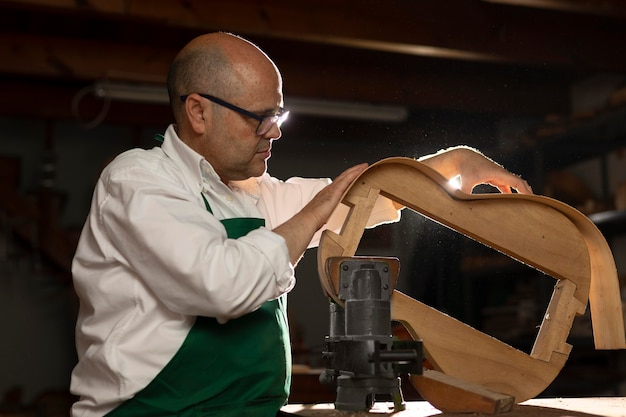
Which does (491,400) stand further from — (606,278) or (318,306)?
(318,306)

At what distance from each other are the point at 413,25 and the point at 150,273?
6.74ft

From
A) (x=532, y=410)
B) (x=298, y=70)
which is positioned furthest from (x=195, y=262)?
(x=298, y=70)

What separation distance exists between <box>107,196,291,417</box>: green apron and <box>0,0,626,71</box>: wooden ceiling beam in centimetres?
139

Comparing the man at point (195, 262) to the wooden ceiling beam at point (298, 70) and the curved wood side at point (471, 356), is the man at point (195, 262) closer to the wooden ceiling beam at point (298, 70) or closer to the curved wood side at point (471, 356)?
the curved wood side at point (471, 356)

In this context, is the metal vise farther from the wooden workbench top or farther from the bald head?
the bald head

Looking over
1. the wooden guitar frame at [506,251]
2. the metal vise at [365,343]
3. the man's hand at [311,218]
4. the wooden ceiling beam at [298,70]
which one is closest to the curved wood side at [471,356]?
the wooden guitar frame at [506,251]

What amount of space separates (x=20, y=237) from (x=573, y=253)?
15.4 ft

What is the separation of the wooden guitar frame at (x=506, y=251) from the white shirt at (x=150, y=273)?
0.30m

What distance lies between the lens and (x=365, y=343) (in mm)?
1533

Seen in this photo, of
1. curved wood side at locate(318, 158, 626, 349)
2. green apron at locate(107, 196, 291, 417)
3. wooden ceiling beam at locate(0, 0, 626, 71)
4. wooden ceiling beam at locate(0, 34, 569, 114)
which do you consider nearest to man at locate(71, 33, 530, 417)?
green apron at locate(107, 196, 291, 417)

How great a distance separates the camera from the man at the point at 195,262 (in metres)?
1.47

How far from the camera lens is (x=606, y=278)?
72.1 inches

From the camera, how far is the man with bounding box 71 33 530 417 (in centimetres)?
147

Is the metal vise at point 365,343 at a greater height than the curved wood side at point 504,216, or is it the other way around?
the curved wood side at point 504,216
